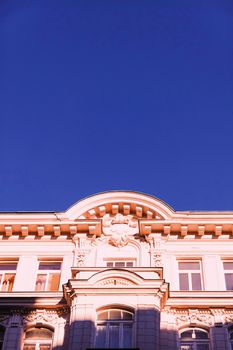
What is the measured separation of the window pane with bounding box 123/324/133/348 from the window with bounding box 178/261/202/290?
3.56 meters

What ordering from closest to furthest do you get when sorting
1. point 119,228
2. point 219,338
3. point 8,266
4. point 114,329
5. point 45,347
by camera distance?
point 114,329 → point 219,338 → point 45,347 → point 8,266 → point 119,228

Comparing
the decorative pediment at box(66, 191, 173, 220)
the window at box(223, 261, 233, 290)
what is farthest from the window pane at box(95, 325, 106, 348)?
the decorative pediment at box(66, 191, 173, 220)

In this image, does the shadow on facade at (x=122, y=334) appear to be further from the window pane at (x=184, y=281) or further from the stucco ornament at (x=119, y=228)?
the stucco ornament at (x=119, y=228)

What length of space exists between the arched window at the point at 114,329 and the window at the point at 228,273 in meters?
4.69

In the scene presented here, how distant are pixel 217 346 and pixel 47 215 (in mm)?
9142

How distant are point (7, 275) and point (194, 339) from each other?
8159 millimetres

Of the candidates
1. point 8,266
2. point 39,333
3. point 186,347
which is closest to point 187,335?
point 186,347

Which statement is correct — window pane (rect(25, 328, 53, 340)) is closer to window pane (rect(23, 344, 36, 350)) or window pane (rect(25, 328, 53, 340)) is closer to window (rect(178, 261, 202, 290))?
window pane (rect(23, 344, 36, 350))

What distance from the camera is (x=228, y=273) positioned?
73.6ft

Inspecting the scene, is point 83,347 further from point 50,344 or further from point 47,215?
point 47,215

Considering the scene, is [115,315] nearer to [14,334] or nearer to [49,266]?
[14,334]

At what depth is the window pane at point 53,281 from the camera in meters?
21.9

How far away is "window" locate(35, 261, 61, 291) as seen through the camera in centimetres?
2202

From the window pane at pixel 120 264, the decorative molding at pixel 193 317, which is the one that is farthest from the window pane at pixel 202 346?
the window pane at pixel 120 264
